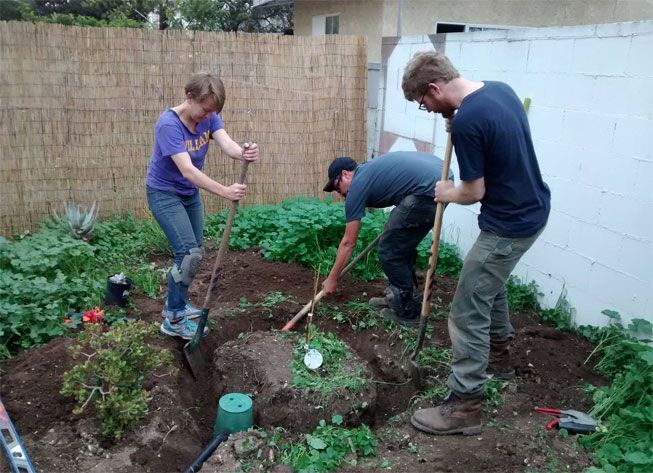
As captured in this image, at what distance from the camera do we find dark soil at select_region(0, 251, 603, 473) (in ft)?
9.53

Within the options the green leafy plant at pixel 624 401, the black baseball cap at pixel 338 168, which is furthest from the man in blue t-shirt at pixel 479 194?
the black baseball cap at pixel 338 168

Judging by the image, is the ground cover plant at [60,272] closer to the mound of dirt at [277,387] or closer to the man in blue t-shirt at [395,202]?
the mound of dirt at [277,387]

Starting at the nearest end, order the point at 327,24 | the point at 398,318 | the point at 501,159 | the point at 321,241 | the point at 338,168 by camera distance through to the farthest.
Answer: the point at 501,159, the point at 338,168, the point at 398,318, the point at 321,241, the point at 327,24

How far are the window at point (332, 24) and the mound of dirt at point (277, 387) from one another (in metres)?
7.98

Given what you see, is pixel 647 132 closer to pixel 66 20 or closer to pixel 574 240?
pixel 574 240

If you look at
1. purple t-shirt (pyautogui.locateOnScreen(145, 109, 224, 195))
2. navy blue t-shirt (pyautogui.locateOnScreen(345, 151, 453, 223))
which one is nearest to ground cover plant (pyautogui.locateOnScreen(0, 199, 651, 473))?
navy blue t-shirt (pyautogui.locateOnScreen(345, 151, 453, 223))

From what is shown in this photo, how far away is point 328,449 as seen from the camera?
2996 millimetres

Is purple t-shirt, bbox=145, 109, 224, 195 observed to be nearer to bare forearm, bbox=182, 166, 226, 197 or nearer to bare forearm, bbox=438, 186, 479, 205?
bare forearm, bbox=182, 166, 226, 197

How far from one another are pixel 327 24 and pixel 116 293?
8184mm

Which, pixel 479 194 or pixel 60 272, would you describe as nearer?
pixel 479 194

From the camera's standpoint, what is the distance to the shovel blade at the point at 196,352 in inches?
151

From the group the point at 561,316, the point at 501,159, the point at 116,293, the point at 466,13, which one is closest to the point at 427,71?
the point at 501,159

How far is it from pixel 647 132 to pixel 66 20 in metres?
14.7

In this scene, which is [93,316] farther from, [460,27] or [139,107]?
[460,27]
